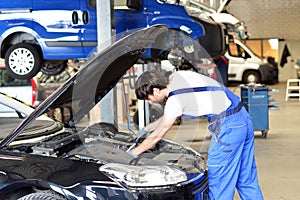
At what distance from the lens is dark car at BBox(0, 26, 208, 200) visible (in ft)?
9.34

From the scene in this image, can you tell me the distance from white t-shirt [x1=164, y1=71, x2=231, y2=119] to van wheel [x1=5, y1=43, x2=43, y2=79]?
445cm

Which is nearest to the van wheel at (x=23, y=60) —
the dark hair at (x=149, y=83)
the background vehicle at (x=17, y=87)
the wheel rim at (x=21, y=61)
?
the wheel rim at (x=21, y=61)

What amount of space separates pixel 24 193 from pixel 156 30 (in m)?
1.29

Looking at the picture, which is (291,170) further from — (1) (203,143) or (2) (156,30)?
(2) (156,30)

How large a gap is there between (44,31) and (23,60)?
1.68 feet

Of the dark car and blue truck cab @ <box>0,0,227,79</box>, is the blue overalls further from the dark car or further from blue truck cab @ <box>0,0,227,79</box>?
blue truck cab @ <box>0,0,227,79</box>

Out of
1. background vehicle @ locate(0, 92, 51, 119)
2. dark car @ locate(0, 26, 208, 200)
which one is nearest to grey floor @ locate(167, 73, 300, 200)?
dark car @ locate(0, 26, 208, 200)

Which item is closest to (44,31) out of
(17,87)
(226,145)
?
(17,87)

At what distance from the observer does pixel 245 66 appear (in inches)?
754

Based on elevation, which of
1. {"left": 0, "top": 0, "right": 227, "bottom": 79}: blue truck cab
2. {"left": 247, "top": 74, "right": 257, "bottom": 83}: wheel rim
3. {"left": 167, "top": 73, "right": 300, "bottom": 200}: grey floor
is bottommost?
{"left": 247, "top": 74, "right": 257, "bottom": 83}: wheel rim

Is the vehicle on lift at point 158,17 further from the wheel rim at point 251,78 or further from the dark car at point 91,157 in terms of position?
the wheel rim at point 251,78

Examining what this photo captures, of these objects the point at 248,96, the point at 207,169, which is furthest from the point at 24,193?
the point at 248,96

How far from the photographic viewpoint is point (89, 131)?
3.83 meters

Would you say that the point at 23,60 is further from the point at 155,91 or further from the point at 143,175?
the point at 143,175
